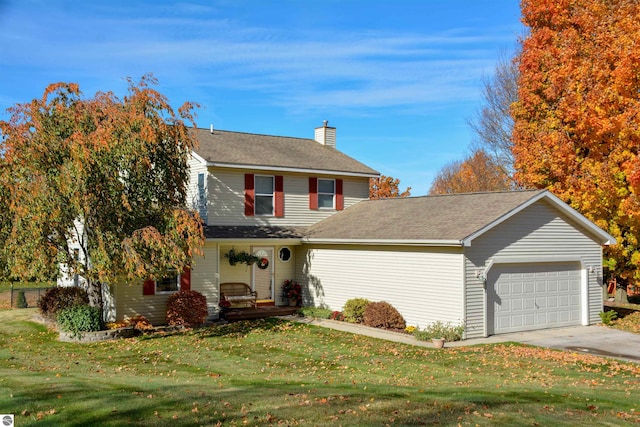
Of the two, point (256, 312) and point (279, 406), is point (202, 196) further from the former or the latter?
point (279, 406)

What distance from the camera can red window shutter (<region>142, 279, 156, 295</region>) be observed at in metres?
20.4

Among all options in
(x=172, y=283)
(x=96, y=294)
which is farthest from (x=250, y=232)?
(x=96, y=294)

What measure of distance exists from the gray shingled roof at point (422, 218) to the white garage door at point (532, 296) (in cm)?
183

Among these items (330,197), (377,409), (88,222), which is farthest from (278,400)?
(330,197)

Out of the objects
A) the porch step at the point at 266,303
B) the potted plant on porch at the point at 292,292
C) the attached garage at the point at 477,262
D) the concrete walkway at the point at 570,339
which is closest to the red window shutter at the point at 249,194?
the attached garage at the point at 477,262


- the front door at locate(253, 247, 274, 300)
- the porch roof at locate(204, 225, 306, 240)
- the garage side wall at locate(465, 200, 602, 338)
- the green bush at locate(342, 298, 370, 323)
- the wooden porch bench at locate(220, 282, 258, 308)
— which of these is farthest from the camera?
the front door at locate(253, 247, 274, 300)

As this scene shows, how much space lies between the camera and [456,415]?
29.0 ft

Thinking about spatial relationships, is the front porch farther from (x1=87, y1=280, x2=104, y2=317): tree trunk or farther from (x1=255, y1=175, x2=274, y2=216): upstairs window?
(x1=87, y1=280, x2=104, y2=317): tree trunk

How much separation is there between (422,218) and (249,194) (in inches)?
289

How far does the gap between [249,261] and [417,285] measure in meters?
6.99

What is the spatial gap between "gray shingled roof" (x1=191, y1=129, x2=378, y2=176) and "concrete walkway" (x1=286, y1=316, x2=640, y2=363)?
765 cm

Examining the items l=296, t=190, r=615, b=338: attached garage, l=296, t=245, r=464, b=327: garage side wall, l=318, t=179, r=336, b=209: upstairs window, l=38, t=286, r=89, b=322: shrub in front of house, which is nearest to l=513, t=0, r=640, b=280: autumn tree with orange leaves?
l=296, t=190, r=615, b=338: attached garage

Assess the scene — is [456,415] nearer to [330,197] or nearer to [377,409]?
[377,409]

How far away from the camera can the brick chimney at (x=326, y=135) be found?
100ft
